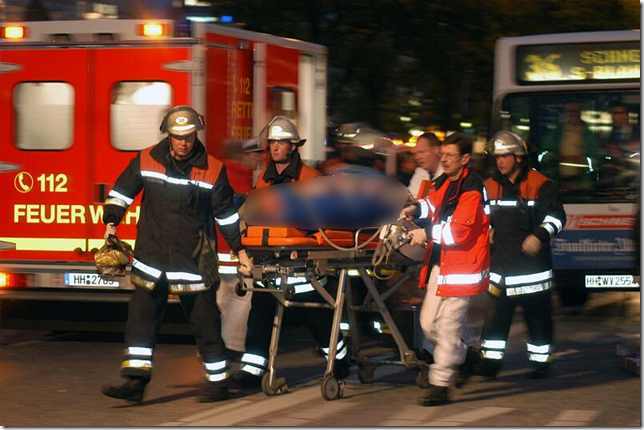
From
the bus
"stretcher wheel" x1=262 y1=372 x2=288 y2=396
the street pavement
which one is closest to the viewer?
the street pavement

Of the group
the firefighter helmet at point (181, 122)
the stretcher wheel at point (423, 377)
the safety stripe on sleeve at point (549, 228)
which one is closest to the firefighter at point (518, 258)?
the safety stripe on sleeve at point (549, 228)

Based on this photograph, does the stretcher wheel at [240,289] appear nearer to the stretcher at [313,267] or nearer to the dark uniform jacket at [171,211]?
the stretcher at [313,267]

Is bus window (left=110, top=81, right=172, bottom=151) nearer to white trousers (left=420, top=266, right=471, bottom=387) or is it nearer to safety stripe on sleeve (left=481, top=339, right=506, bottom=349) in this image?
safety stripe on sleeve (left=481, top=339, right=506, bottom=349)

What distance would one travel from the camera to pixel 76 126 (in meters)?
11.1

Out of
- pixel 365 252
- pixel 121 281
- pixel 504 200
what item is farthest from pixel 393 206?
pixel 121 281

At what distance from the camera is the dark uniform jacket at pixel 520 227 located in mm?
9789

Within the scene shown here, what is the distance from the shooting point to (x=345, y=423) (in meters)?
7.90

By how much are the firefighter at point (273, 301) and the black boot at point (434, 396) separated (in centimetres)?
105

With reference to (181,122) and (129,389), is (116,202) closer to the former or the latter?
(181,122)

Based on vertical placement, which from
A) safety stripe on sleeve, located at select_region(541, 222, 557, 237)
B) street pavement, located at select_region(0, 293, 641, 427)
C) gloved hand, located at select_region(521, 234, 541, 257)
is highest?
safety stripe on sleeve, located at select_region(541, 222, 557, 237)

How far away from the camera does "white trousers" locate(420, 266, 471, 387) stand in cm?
841

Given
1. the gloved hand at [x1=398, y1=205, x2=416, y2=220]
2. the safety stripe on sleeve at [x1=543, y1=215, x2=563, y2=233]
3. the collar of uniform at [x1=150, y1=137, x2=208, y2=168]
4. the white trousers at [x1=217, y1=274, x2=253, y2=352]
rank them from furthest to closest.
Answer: the white trousers at [x1=217, y1=274, x2=253, y2=352]
the safety stripe on sleeve at [x1=543, y1=215, x2=563, y2=233]
the gloved hand at [x1=398, y1=205, x2=416, y2=220]
the collar of uniform at [x1=150, y1=137, x2=208, y2=168]

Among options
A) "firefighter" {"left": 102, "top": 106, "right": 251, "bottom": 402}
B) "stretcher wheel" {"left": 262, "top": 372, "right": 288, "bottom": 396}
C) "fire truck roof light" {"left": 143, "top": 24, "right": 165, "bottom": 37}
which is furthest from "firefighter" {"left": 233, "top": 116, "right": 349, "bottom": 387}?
"fire truck roof light" {"left": 143, "top": 24, "right": 165, "bottom": 37}

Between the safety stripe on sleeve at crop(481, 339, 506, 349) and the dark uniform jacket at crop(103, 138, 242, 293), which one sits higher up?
the dark uniform jacket at crop(103, 138, 242, 293)
